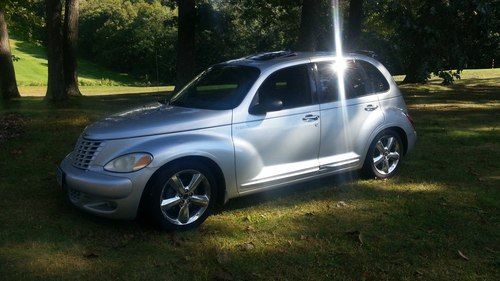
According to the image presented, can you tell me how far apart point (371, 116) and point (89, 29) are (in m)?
70.3

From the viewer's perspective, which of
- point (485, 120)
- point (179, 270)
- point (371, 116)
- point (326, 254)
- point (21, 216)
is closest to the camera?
point (179, 270)

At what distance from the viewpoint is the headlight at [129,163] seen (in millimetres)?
4863

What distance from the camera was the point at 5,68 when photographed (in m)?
15.3

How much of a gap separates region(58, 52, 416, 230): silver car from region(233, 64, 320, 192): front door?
0.04 ft

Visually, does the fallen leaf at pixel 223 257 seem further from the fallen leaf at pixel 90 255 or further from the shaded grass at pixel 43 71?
the shaded grass at pixel 43 71

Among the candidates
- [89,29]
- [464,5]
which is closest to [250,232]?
[464,5]

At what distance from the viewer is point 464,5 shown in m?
12.7

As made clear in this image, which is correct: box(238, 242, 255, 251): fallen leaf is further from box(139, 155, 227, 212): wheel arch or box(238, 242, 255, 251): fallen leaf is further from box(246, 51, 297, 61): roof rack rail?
box(246, 51, 297, 61): roof rack rail

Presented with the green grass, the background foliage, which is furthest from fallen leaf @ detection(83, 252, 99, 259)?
the green grass

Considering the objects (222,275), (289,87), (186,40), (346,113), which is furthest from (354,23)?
(222,275)

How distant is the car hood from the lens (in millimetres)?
5098

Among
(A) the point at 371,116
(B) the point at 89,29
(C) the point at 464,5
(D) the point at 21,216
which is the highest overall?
(B) the point at 89,29

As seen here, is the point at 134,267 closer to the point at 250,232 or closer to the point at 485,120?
the point at 250,232

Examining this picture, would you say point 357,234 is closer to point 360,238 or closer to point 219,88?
point 360,238
